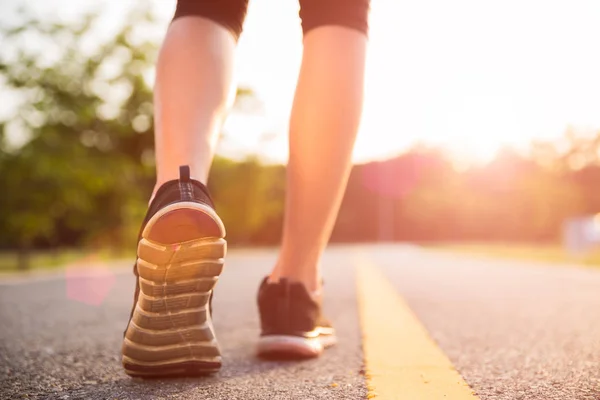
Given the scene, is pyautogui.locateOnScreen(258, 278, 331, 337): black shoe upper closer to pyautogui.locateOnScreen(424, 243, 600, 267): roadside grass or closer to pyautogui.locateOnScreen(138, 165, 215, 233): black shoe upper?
pyautogui.locateOnScreen(138, 165, 215, 233): black shoe upper

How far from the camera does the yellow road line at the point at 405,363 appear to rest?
111cm

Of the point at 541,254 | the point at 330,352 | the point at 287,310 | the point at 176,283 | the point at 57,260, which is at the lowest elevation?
the point at 541,254

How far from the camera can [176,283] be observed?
118 cm

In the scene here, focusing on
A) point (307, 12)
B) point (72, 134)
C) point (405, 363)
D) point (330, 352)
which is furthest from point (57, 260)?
point (405, 363)

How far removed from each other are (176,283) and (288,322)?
403 mm

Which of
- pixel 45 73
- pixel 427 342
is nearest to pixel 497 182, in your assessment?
pixel 45 73

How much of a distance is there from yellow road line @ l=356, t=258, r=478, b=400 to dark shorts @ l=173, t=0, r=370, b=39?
2.63 feet

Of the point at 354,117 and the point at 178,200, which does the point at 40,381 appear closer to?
the point at 178,200

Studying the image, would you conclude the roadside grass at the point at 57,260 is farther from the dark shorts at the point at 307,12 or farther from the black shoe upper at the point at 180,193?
the black shoe upper at the point at 180,193

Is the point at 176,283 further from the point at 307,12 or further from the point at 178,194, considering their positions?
the point at 307,12

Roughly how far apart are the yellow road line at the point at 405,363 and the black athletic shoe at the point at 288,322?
150 mm

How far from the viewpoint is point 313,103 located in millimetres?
1502

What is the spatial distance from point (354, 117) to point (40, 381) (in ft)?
2.96

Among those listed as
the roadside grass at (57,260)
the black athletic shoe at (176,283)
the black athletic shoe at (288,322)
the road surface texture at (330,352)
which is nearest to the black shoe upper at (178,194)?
the black athletic shoe at (176,283)
